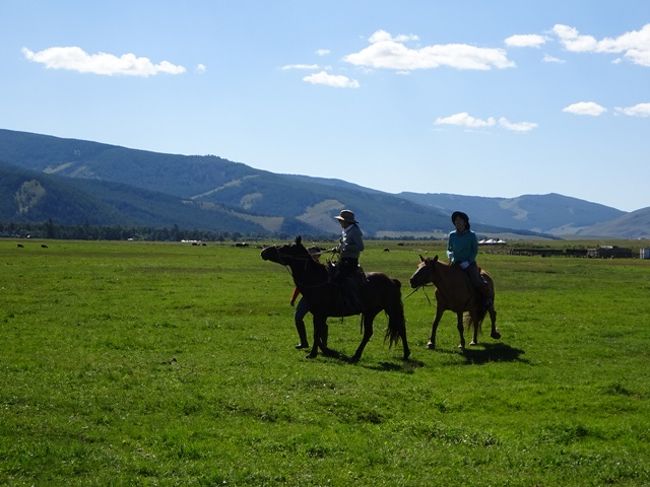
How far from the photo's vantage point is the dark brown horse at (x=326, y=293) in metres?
18.1

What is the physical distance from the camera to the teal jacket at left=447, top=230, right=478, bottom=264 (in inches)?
815

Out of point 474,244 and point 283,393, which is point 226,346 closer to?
point 283,393

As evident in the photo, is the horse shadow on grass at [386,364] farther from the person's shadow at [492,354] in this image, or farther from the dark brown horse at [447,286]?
the dark brown horse at [447,286]

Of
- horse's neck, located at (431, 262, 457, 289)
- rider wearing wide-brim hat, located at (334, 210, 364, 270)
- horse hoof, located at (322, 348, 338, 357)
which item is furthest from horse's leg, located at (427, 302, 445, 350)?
rider wearing wide-brim hat, located at (334, 210, 364, 270)

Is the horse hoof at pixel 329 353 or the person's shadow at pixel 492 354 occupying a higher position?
the person's shadow at pixel 492 354

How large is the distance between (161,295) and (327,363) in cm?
1856

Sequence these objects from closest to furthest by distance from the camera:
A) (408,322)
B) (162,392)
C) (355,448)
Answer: (355,448)
(162,392)
(408,322)

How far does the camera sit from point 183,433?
1091 centimetres

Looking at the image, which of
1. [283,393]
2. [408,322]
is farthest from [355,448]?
[408,322]

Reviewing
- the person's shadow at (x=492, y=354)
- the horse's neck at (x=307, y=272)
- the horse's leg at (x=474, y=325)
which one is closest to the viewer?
the horse's neck at (x=307, y=272)

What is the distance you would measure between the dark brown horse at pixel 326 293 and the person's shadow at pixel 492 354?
1799mm

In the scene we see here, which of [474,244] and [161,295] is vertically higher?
[474,244]

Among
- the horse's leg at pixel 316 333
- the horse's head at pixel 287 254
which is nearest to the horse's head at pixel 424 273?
the horse's leg at pixel 316 333

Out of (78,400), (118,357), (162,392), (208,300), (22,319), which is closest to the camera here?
(78,400)
